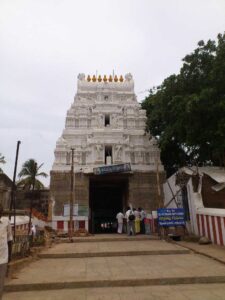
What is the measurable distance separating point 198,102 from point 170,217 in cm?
563

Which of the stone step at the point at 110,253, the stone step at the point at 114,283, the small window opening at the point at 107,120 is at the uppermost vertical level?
the small window opening at the point at 107,120

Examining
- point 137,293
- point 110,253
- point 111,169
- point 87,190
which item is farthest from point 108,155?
point 137,293

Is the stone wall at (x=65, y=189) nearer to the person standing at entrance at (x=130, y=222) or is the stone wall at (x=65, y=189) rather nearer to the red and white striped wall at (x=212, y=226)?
the person standing at entrance at (x=130, y=222)

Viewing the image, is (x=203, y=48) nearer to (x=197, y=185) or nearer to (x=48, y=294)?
(x=197, y=185)

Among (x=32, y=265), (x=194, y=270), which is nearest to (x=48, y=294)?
(x=32, y=265)

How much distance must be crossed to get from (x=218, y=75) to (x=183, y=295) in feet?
36.4

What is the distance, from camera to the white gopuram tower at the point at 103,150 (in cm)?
1748

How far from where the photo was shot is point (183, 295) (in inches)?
179

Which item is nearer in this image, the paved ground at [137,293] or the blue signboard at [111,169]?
the paved ground at [137,293]

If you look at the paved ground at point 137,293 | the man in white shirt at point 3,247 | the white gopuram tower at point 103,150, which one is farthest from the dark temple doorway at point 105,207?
the man in white shirt at point 3,247

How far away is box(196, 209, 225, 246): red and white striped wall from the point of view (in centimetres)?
939

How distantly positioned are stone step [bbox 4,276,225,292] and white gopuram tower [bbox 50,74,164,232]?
1002 cm

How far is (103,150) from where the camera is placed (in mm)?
19266

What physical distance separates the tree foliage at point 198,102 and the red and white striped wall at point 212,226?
3.87 m
